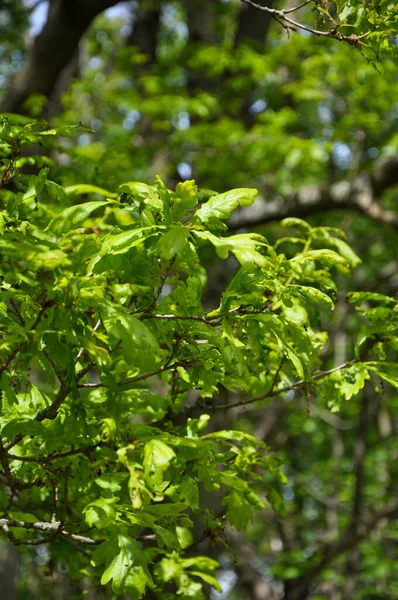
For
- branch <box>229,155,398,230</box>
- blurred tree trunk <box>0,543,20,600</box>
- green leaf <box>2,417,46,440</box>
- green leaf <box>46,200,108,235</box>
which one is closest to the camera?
green leaf <box>2,417,46,440</box>

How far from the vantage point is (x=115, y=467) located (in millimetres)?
2523

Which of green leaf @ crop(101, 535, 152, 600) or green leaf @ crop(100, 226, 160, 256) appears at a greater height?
green leaf @ crop(100, 226, 160, 256)

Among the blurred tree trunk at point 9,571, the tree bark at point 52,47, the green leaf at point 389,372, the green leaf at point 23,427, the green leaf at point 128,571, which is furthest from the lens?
the blurred tree trunk at point 9,571

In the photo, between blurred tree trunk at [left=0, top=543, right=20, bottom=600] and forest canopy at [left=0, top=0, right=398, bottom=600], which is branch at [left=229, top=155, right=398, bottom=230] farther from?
blurred tree trunk at [left=0, top=543, right=20, bottom=600]

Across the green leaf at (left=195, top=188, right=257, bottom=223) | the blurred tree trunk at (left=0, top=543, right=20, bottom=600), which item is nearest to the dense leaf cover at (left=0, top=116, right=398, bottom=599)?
the green leaf at (left=195, top=188, right=257, bottom=223)

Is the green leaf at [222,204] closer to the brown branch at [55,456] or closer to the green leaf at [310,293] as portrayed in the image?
the green leaf at [310,293]

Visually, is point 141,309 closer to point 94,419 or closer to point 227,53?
point 94,419

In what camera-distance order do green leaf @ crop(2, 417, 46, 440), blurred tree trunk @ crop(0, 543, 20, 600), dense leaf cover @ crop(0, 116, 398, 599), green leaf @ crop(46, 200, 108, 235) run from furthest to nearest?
blurred tree trunk @ crop(0, 543, 20, 600) → green leaf @ crop(46, 200, 108, 235) → green leaf @ crop(2, 417, 46, 440) → dense leaf cover @ crop(0, 116, 398, 599)

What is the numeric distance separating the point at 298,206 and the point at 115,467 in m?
4.70

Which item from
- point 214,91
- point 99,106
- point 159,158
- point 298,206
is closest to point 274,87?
point 214,91

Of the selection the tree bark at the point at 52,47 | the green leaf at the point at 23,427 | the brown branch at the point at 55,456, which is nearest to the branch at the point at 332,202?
the tree bark at the point at 52,47

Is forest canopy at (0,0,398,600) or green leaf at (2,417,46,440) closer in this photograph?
forest canopy at (0,0,398,600)

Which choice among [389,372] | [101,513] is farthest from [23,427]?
[389,372]

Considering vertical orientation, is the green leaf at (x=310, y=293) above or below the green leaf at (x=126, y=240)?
below
